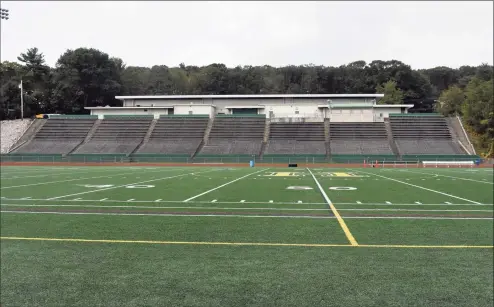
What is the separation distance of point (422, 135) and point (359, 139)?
9.02 m

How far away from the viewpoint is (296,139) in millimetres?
60594

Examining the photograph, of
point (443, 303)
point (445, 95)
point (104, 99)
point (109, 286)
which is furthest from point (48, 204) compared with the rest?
point (445, 95)

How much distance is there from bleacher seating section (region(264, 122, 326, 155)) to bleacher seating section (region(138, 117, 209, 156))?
10771 mm

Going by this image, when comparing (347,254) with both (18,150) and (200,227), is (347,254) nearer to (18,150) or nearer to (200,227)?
(200,227)

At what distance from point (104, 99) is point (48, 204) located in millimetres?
86161

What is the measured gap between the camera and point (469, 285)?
4914 mm

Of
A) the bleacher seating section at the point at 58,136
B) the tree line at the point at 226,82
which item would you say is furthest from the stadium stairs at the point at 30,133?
the tree line at the point at 226,82

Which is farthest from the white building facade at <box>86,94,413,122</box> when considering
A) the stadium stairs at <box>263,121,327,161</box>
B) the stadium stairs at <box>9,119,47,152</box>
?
the stadium stairs at <box>9,119,47,152</box>

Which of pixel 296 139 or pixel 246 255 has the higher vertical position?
pixel 296 139

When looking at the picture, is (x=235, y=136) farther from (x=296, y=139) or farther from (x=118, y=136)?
(x=118, y=136)

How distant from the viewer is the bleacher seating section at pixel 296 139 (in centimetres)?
5650

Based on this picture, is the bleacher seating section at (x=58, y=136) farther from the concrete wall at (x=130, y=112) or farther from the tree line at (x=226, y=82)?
the tree line at (x=226, y=82)

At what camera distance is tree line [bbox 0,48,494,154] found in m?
81.9

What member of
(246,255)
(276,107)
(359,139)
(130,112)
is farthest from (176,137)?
(246,255)
